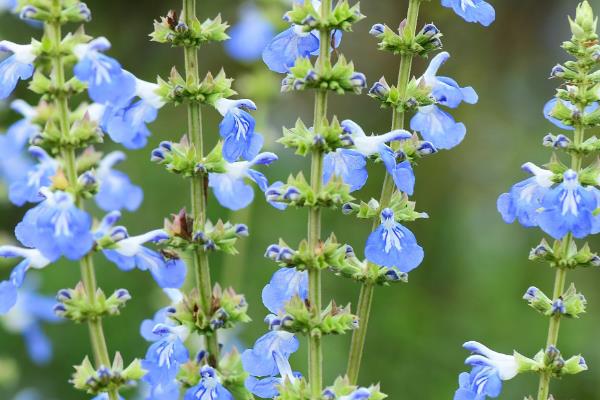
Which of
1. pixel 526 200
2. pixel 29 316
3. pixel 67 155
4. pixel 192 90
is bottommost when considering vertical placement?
pixel 29 316

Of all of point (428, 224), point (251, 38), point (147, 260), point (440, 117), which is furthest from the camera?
point (428, 224)

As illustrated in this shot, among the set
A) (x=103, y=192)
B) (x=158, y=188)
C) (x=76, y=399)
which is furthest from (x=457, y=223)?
(x=103, y=192)

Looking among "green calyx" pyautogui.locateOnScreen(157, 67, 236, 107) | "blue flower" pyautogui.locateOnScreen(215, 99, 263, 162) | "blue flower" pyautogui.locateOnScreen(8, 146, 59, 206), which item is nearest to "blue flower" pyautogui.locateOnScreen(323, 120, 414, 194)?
"blue flower" pyautogui.locateOnScreen(215, 99, 263, 162)

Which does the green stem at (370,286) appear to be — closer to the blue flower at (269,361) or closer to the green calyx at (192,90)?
the blue flower at (269,361)

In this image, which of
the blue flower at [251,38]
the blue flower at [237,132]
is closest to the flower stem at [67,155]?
the blue flower at [237,132]

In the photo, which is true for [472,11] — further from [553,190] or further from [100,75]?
[100,75]

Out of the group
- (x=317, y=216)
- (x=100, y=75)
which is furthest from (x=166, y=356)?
(x=100, y=75)
